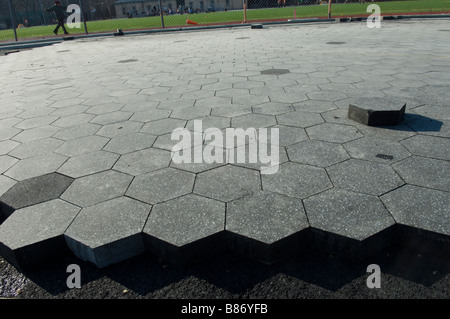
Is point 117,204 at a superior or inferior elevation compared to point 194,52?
inferior

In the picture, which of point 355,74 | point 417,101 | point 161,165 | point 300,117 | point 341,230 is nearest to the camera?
point 341,230

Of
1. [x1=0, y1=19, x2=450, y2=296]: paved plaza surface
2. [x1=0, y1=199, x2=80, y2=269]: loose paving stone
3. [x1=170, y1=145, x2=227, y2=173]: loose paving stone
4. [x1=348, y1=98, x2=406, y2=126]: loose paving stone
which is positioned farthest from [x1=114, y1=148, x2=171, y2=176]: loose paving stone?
[x1=348, y1=98, x2=406, y2=126]: loose paving stone

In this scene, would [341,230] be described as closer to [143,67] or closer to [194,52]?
[143,67]

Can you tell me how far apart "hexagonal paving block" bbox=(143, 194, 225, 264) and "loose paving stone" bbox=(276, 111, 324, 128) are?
1671 mm


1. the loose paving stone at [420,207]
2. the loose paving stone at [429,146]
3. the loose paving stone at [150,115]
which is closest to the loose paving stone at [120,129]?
the loose paving stone at [150,115]

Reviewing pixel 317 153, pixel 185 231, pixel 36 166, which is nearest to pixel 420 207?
pixel 317 153

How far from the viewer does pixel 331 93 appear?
436cm

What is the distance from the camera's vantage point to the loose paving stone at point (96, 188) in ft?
7.31

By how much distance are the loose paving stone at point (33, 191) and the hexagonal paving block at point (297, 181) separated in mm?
1645

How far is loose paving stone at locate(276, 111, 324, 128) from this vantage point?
11.0 feet

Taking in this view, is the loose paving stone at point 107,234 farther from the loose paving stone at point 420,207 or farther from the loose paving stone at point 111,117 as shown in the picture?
the loose paving stone at point 111,117

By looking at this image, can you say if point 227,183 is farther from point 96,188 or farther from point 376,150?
point 376,150
